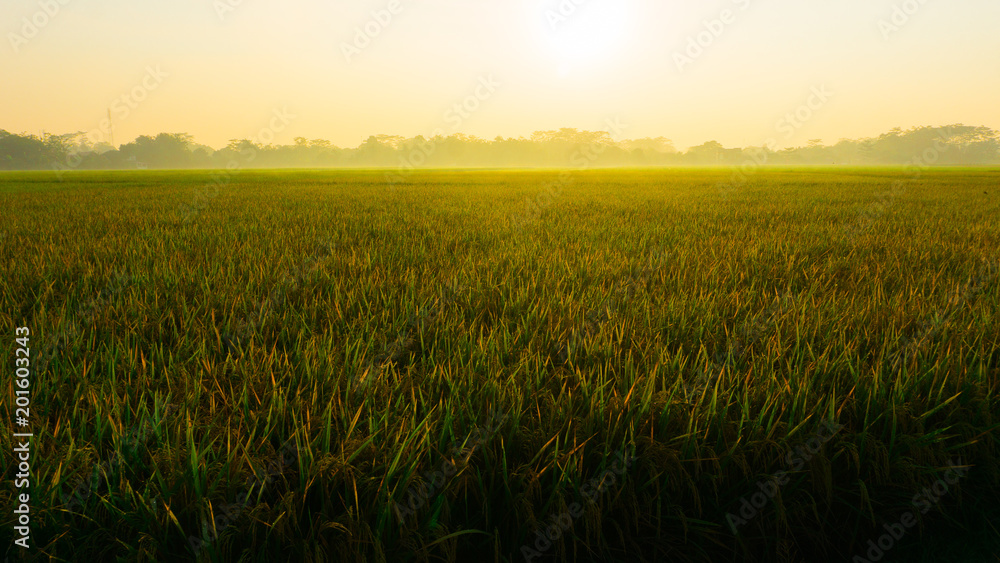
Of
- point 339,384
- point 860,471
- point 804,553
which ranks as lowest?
point 804,553

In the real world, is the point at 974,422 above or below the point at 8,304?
below

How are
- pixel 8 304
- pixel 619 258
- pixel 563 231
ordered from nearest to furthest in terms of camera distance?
pixel 8 304 < pixel 619 258 < pixel 563 231

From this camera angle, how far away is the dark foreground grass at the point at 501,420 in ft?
2.99

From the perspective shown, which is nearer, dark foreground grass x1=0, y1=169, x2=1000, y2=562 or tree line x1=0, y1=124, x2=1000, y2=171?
dark foreground grass x1=0, y1=169, x2=1000, y2=562

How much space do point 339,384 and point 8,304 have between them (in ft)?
6.57

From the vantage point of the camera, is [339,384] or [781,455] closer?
[781,455]

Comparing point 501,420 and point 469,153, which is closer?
point 501,420

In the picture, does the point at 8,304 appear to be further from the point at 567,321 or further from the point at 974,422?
the point at 974,422

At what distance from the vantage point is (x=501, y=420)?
1.16m

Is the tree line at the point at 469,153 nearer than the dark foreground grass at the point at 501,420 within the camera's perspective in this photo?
No

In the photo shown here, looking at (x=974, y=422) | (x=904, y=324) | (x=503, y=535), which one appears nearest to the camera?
(x=503, y=535)

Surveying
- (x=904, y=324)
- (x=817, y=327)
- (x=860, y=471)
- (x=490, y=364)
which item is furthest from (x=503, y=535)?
(x=904, y=324)

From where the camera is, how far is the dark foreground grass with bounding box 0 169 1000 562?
2.99ft

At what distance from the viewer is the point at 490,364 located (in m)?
1.50
